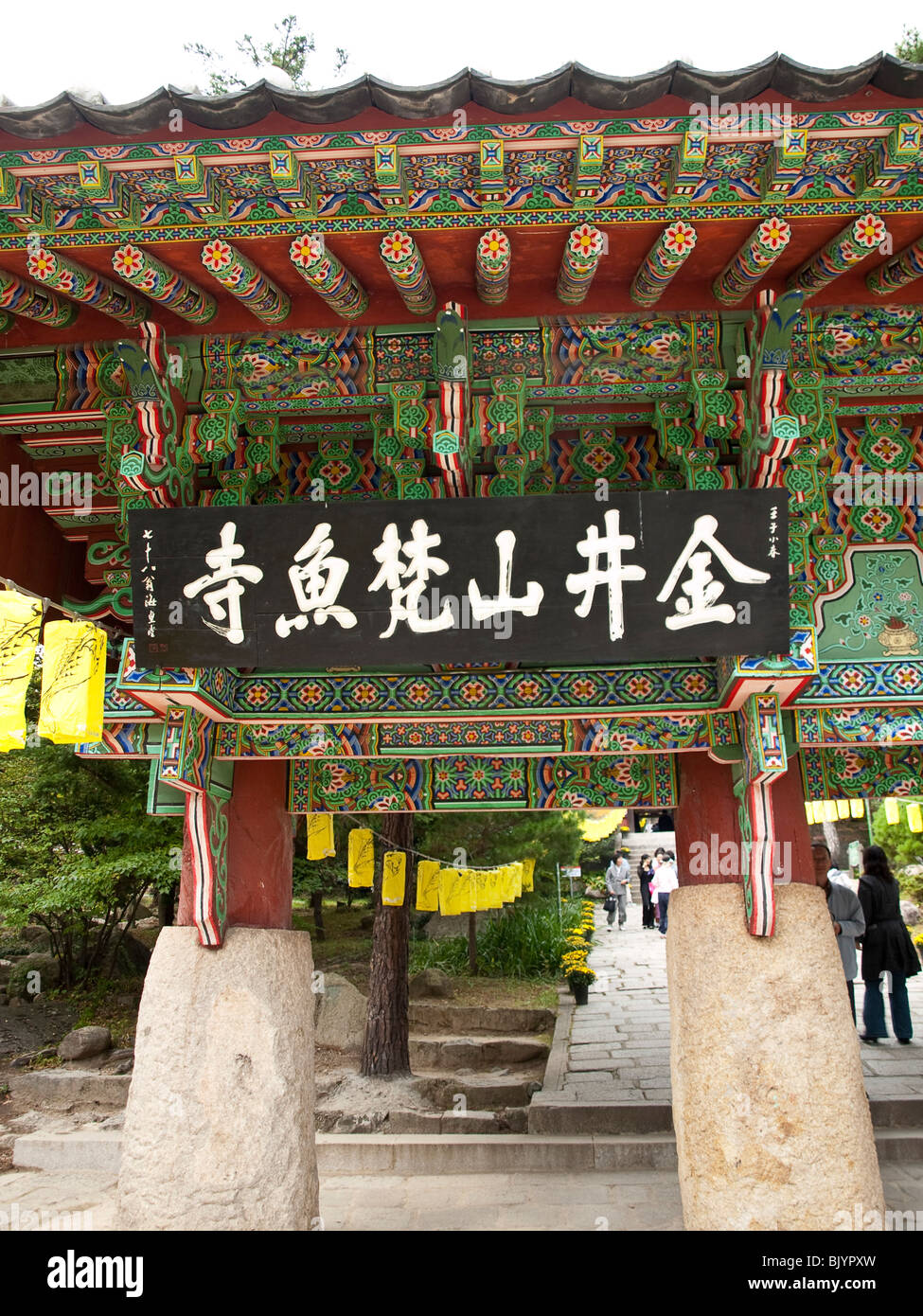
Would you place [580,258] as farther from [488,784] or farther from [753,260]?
[488,784]

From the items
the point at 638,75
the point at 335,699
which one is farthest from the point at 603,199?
the point at 335,699

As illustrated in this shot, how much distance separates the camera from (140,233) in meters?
3.51

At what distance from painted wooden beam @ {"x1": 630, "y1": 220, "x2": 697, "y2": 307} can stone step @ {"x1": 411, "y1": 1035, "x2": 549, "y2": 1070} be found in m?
Result: 8.98

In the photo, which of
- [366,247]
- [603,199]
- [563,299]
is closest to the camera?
[603,199]

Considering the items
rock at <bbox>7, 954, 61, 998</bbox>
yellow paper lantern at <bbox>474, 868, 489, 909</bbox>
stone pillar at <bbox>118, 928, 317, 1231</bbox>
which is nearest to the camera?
stone pillar at <bbox>118, 928, 317, 1231</bbox>

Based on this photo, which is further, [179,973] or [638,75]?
[179,973]

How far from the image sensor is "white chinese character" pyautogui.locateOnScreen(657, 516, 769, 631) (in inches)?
144

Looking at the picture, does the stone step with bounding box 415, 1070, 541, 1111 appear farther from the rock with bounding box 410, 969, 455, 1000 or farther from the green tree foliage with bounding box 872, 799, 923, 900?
the green tree foliage with bounding box 872, 799, 923, 900

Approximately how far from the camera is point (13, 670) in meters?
4.47

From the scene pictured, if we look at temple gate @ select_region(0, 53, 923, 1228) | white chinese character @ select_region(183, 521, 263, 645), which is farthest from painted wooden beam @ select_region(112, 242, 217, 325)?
white chinese character @ select_region(183, 521, 263, 645)

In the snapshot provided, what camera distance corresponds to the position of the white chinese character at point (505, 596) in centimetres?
371

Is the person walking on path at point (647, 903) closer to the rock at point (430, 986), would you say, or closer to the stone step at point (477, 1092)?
the rock at point (430, 986)
